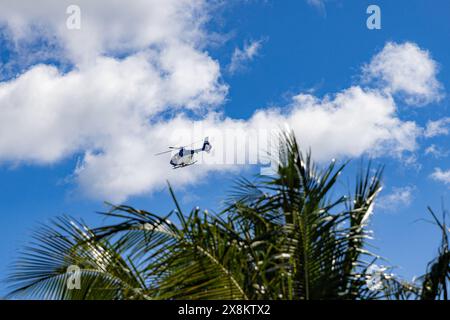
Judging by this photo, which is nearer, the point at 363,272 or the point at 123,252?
the point at 123,252

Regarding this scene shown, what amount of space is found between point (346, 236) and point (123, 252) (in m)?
2.41

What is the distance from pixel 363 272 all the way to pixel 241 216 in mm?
1630

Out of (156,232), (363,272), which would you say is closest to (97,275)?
(156,232)

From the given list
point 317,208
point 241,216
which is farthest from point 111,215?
point 317,208

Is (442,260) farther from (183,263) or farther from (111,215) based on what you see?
(111,215)

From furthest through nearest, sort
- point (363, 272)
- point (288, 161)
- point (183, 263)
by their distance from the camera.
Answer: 1. point (363, 272)
2. point (288, 161)
3. point (183, 263)

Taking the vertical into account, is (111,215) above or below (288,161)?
below

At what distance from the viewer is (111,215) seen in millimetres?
6543
